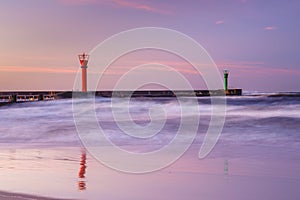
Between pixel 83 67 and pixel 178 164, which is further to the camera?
pixel 83 67

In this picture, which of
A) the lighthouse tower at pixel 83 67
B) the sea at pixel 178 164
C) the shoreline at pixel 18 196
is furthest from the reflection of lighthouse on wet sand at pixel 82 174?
the lighthouse tower at pixel 83 67

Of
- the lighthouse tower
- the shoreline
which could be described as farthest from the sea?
the lighthouse tower

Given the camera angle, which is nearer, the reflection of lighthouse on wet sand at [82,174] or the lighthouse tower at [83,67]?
the reflection of lighthouse on wet sand at [82,174]

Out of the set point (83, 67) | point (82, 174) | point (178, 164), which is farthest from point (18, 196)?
point (83, 67)

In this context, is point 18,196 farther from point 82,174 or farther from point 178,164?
point 178,164

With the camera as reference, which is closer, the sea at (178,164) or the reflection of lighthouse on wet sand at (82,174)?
the sea at (178,164)

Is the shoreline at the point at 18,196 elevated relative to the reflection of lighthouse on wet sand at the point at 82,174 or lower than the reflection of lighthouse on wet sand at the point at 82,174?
elevated

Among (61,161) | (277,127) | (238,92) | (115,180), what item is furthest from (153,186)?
(238,92)

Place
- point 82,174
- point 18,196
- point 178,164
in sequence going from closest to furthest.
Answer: point 18,196 < point 82,174 < point 178,164

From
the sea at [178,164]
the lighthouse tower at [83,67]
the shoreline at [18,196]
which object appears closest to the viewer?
the shoreline at [18,196]

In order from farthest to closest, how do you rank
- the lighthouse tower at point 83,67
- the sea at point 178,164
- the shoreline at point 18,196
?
the lighthouse tower at point 83,67 < the sea at point 178,164 < the shoreline at point 18,196

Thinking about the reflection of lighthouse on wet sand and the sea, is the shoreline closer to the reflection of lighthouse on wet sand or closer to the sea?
the sea

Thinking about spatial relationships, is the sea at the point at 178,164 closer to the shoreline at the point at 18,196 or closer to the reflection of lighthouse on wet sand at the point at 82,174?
the reflection of lighthouse on wet sand at the point at 82,174

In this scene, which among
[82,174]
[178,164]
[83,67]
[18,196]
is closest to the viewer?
[18,196]
